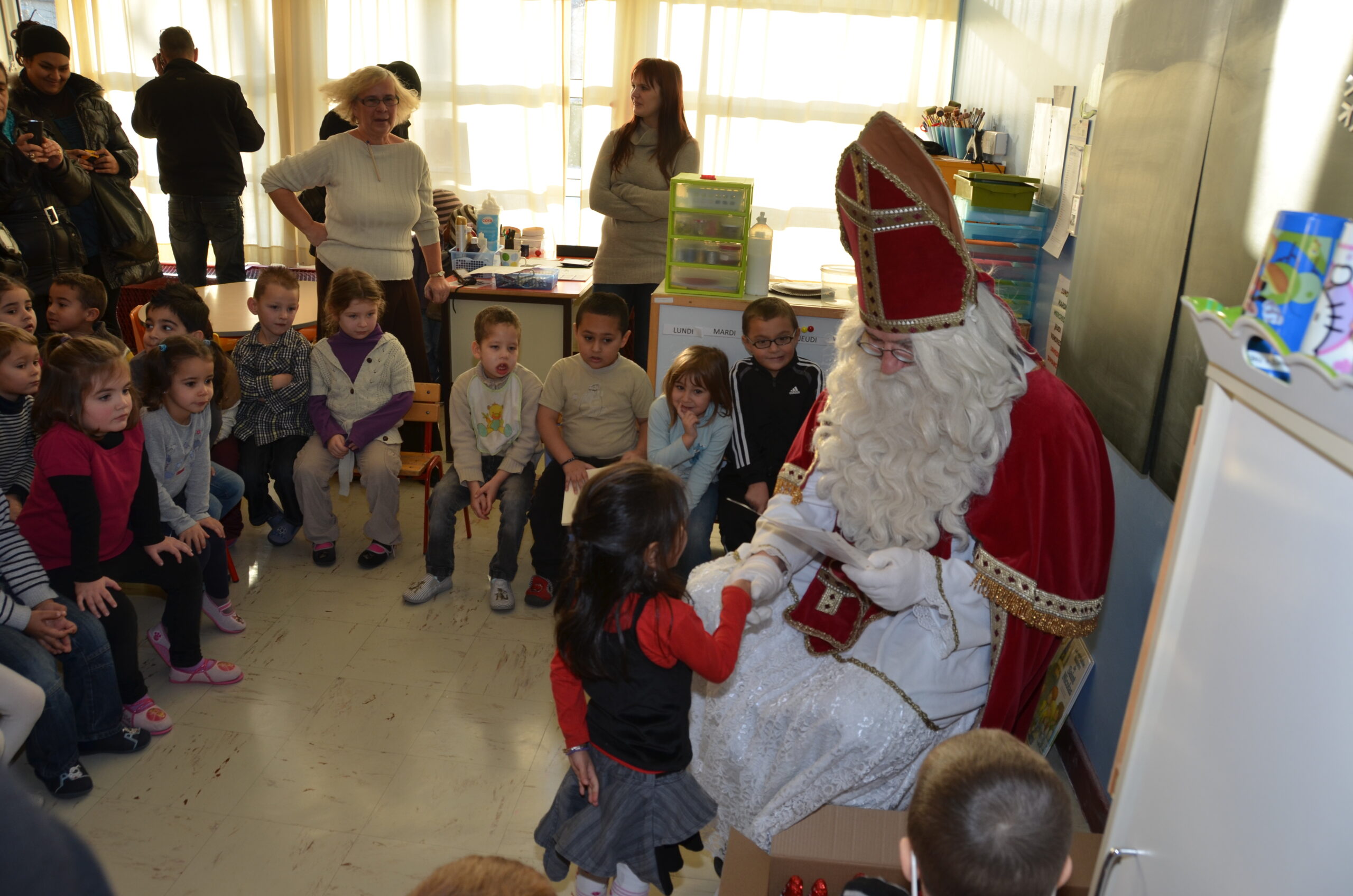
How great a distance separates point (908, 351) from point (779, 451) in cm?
127

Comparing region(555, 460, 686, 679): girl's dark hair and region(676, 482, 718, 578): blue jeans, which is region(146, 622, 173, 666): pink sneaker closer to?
region(676, 482, 718, 578): blue jeans

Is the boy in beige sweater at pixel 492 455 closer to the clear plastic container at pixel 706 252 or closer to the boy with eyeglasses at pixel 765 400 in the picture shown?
the clear plastic container at pixel 706 252

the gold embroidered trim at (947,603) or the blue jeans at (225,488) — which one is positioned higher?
the gold embroidered trim at (947,603)

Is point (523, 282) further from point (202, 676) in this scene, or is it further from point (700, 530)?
point (202, 676)

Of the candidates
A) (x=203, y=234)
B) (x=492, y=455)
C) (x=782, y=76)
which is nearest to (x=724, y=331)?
(x=492, y=455)

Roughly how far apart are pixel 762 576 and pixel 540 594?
163 cm

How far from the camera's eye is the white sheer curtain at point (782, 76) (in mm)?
6676

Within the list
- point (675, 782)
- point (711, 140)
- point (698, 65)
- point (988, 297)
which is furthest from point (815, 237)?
point (675, 782)

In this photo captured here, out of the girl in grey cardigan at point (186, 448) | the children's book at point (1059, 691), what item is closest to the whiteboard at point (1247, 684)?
the children's book at point (1059, 691)

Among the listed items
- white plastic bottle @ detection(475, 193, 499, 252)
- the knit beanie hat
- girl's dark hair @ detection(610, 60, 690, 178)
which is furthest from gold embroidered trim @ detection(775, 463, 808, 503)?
the knit beanie hat

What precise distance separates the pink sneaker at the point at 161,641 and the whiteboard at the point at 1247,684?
2788 millimetres

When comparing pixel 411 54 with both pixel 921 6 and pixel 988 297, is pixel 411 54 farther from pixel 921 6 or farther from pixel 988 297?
pixel 988 297

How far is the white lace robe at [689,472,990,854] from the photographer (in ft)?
6.30

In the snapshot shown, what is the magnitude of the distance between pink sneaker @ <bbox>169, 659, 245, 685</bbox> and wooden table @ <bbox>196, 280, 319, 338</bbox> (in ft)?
4.77
